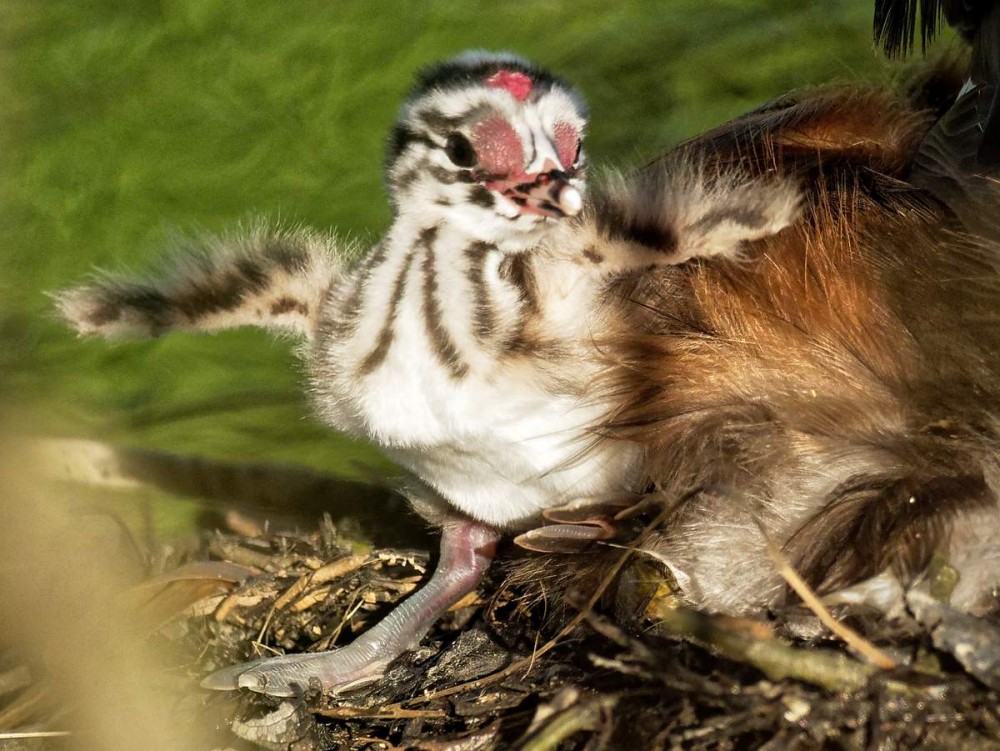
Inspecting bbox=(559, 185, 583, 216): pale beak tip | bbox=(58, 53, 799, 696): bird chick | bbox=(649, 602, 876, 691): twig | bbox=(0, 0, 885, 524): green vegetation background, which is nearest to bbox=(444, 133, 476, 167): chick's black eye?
bbox=(58, 53, 799, 696): bird chick

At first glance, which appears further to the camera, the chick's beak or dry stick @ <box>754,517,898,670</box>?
the chick's beak

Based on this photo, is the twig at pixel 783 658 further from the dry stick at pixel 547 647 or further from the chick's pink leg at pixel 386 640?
the chick's pink leg at pixel 386 640

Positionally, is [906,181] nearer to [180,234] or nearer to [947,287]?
[947,287]

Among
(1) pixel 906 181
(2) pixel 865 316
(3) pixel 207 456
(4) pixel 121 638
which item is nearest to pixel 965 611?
(2) pixel 865 316

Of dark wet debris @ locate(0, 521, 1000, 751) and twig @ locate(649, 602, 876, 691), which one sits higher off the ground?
twig @ locate(649, 602, 876, 691)

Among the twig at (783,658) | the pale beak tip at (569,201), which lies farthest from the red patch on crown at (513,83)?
the twig at (783,658)

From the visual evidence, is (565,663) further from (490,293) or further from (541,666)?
(490,293)

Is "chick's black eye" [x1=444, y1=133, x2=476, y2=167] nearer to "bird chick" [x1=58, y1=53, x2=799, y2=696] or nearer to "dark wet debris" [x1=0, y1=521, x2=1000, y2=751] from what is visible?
"bird chick" [x1=58, y1=53, x2=799, y2=696]
